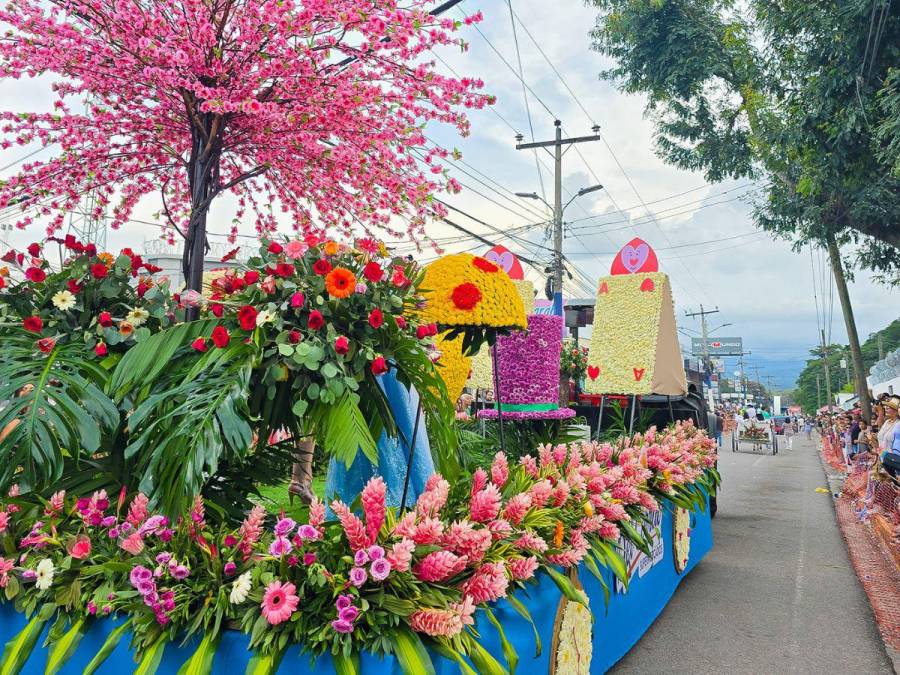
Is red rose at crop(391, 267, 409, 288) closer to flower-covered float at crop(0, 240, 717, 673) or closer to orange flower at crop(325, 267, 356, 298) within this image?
flower-covered float at crop(0, 240, 717, 673)

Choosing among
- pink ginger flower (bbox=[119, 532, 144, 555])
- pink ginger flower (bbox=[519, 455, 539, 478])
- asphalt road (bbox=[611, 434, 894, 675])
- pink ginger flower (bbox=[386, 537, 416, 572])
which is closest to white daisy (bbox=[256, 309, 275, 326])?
pink ginger flower (bbox=[119, 532, 144, 555])

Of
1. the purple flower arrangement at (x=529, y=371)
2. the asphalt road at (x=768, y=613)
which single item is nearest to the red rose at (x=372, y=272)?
the asphalt road at (x=768, y=613)

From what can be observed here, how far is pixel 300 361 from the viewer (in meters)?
2.15

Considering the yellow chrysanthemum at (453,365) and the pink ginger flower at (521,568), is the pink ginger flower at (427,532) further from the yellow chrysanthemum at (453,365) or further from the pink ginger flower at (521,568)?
the yellow chrysanthemum at (453,365)

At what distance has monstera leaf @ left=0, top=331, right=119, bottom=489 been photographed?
2.13 m

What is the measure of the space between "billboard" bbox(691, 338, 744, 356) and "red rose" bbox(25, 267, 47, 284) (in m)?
51.7

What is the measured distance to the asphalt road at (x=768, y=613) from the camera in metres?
4.17

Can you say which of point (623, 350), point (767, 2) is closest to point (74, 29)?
point (623, 350)

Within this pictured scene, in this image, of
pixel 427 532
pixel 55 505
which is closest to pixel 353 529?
pixel 427 532

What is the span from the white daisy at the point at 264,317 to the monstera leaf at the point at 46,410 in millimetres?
643

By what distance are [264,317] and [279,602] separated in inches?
34.8

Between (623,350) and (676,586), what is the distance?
7.40 feet

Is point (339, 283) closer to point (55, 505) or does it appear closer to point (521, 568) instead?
point (521, 568)

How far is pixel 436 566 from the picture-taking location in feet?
6.20
